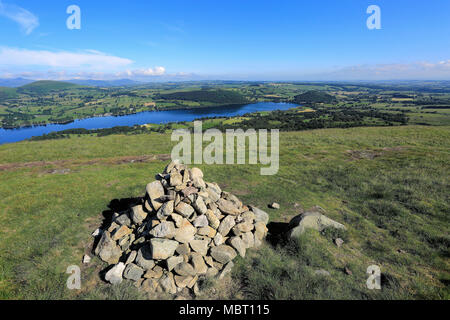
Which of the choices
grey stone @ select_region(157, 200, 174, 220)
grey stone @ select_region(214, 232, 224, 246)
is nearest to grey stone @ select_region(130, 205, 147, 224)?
grey stone @ select_region(157, 200, 174, 220)

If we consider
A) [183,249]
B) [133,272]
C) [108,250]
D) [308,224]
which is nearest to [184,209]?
[183,249]

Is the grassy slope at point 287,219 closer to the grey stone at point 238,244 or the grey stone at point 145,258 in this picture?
the grey stone at point 238,244

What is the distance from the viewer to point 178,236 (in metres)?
10.1

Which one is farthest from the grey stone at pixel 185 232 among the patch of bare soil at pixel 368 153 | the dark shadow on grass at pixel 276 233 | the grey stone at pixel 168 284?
the patch of bare soil at pixel 368 153

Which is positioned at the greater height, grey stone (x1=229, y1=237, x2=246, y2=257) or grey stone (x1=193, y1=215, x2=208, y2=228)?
grey stone (x1=193, y1=215, x2=208, y2=228)

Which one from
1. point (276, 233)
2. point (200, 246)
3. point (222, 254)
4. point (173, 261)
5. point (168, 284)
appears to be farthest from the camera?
point (276, 233)

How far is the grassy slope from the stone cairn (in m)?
0.79

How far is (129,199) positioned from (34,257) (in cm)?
735

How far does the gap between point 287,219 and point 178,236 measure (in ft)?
26.8

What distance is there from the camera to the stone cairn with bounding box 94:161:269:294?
937 centimetres

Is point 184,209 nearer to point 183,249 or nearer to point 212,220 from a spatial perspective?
point 212,220

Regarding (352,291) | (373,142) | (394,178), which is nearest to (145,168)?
(352,291)

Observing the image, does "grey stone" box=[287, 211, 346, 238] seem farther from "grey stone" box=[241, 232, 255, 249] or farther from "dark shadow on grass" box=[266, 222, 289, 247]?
"grey stone" box=[241, 232, 255, 249]

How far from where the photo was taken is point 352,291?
27.1 ft
